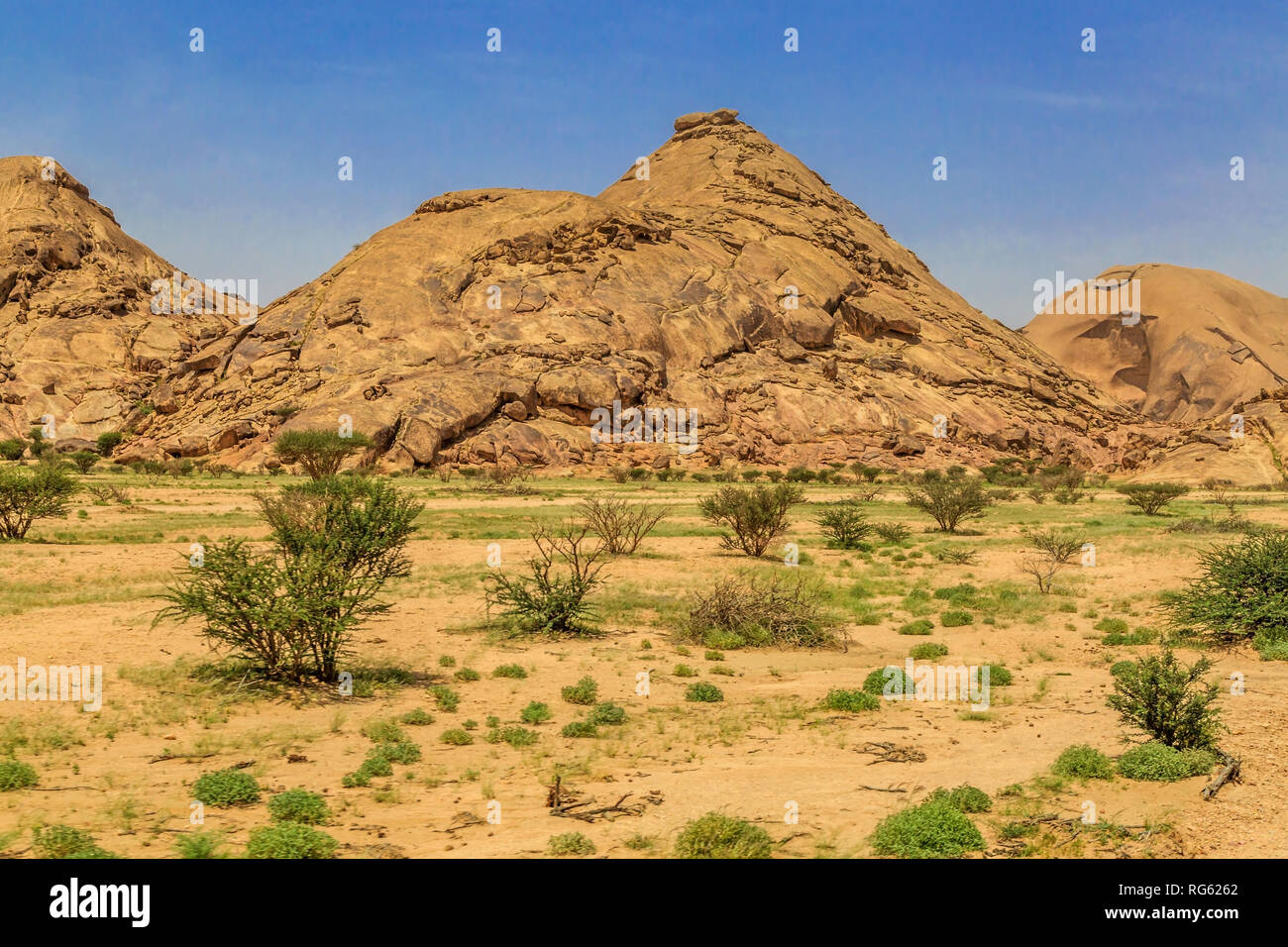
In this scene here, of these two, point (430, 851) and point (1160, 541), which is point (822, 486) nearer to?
point (1160, 541)

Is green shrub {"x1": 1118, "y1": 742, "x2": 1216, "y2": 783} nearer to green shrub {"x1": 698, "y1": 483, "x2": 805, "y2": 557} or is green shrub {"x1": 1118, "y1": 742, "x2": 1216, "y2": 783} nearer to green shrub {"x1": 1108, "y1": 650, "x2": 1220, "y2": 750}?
green shrub {"x1": 1108, "y1": 650, "x2": 1220, "y2": 750}

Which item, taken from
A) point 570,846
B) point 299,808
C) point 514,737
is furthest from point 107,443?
point 570,846

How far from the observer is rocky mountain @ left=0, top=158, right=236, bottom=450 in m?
79.6

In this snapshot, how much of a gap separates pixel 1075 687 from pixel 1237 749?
3.41 metres

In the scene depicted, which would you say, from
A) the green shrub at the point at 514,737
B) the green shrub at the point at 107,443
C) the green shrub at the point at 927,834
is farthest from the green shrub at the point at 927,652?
the green shrub at the point at 107,443

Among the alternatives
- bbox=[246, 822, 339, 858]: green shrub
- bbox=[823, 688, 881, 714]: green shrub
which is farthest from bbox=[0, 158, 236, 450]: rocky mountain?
bbox=[246, 822, 339, 858]: green shrub

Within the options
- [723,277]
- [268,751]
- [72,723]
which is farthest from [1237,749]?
[723,277]

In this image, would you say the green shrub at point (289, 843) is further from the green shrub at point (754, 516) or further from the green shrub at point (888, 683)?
the green shrub at point (754, 516)

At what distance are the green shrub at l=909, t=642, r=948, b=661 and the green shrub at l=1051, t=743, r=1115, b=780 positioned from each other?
530 centimetres

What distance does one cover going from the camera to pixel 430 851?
7.14 metres

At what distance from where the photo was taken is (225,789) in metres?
8.26

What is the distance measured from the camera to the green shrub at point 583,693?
12.2m

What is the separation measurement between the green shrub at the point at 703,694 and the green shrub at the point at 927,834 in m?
4.66

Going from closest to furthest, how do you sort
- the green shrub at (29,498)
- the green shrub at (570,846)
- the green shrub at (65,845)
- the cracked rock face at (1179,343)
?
the green shrub at (65,845) < the green shrub at (570,846) < the green shrub at (29,498) < the cracked rock face at (1179,343)
